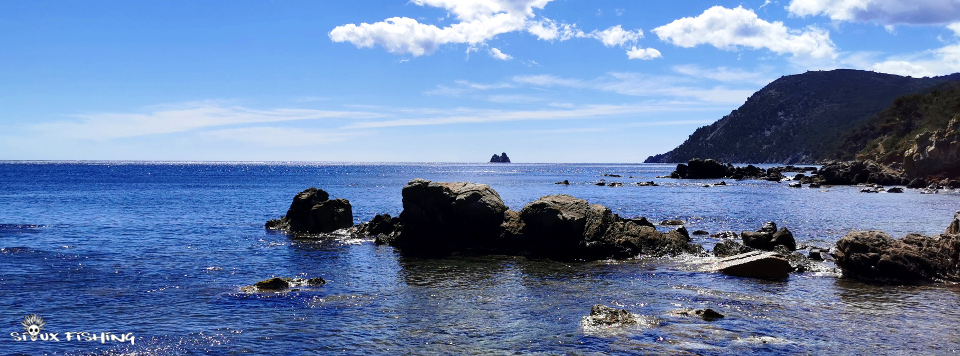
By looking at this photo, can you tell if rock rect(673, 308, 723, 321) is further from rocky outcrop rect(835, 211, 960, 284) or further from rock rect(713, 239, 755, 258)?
rock rect(713, 239, 755, 258)

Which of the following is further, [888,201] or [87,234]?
[888,201]

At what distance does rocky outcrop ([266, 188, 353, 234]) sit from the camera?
49.7 meters

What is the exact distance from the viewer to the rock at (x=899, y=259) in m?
27.5

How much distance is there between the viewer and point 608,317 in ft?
68.2

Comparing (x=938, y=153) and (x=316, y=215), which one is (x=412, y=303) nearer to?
(x=316, y=215)

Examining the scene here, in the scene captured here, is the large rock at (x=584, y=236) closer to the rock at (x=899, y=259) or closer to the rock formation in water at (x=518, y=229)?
the rock formation in water at (x=518, y=229)

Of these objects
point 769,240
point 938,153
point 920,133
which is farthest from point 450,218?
point 920,133

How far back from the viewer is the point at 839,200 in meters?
79.6

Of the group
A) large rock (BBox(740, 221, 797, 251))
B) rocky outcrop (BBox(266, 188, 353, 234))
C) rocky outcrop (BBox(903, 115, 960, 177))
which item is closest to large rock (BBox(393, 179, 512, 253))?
rocky outcrop (BBox(266, 188, 353, 234))

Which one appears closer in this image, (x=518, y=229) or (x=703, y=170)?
(x=518, y=229)

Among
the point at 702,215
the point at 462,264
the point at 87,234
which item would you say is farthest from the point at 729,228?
the point at 87,234

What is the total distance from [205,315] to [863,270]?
92.6 ft

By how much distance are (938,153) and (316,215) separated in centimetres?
10487

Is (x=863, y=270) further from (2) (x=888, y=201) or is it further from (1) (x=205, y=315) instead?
(2) (x=888, y=201)
